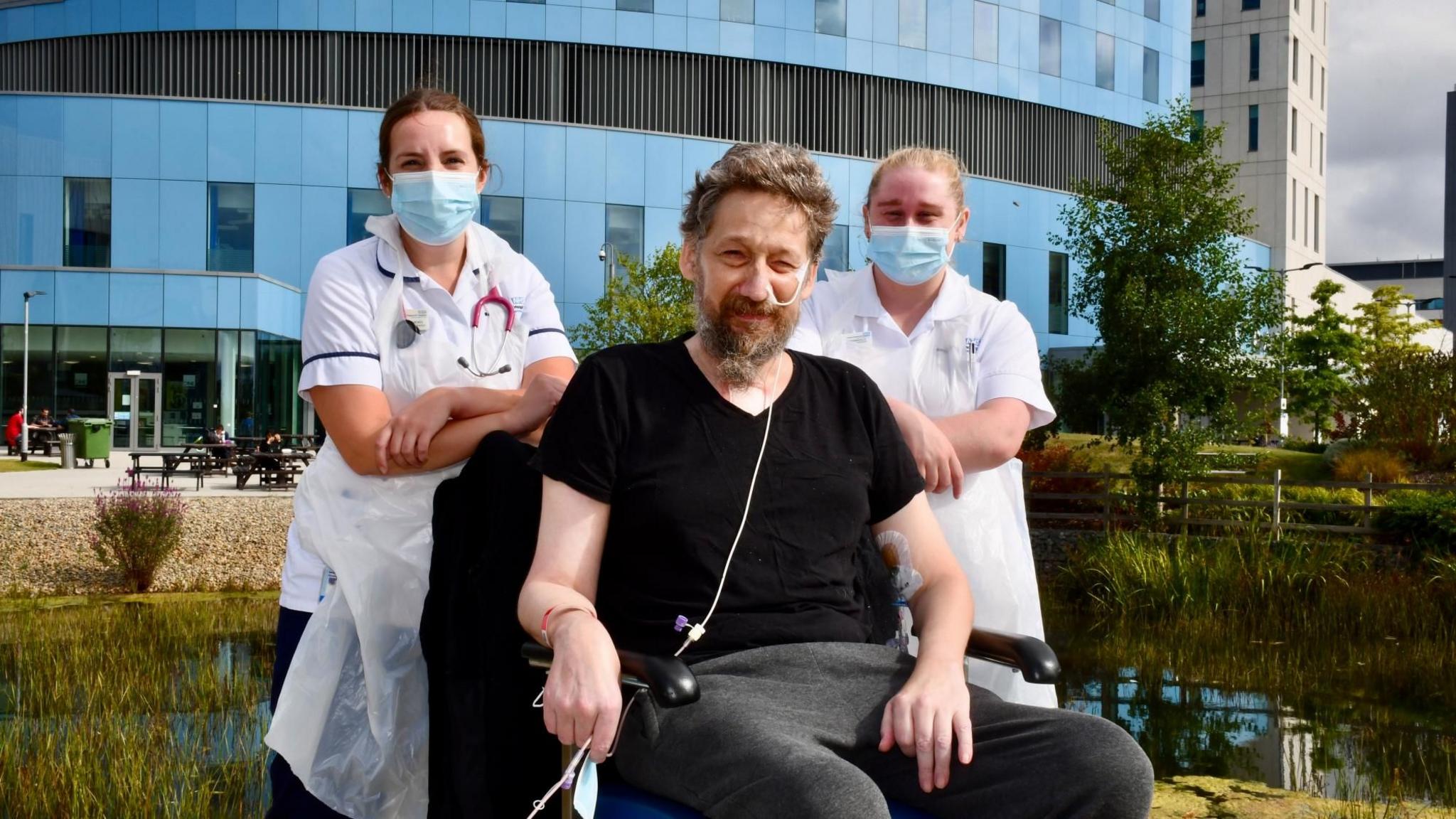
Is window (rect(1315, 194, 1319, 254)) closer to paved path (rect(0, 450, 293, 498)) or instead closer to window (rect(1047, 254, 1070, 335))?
window (rect(1047, 254, 1070, 335))

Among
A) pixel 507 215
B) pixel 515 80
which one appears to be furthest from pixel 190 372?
pixel 515 80

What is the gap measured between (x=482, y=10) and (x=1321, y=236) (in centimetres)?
4111

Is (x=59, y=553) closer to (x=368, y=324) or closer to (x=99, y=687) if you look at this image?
(x=99, y=687)

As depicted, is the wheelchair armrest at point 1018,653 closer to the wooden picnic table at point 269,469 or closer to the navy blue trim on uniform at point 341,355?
the navy blue trim on uniform at point 341,355

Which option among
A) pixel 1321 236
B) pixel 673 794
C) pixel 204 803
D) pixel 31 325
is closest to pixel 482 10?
pixel 31 325

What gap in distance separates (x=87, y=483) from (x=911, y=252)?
1722 centimetres

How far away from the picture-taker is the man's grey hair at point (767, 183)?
2557mm

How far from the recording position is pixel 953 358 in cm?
330

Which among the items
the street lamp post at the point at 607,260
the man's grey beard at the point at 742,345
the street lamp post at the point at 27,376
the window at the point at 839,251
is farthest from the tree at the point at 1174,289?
the street lamp post at the point at 27,376

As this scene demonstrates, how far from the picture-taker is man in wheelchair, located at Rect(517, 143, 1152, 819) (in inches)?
87.0

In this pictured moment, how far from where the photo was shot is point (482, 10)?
3155 centimetres

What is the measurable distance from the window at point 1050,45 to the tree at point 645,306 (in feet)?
49.4

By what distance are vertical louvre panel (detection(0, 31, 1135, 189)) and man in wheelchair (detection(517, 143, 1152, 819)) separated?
1163 inches

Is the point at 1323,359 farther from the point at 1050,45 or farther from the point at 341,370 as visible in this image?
the point at 341,370
